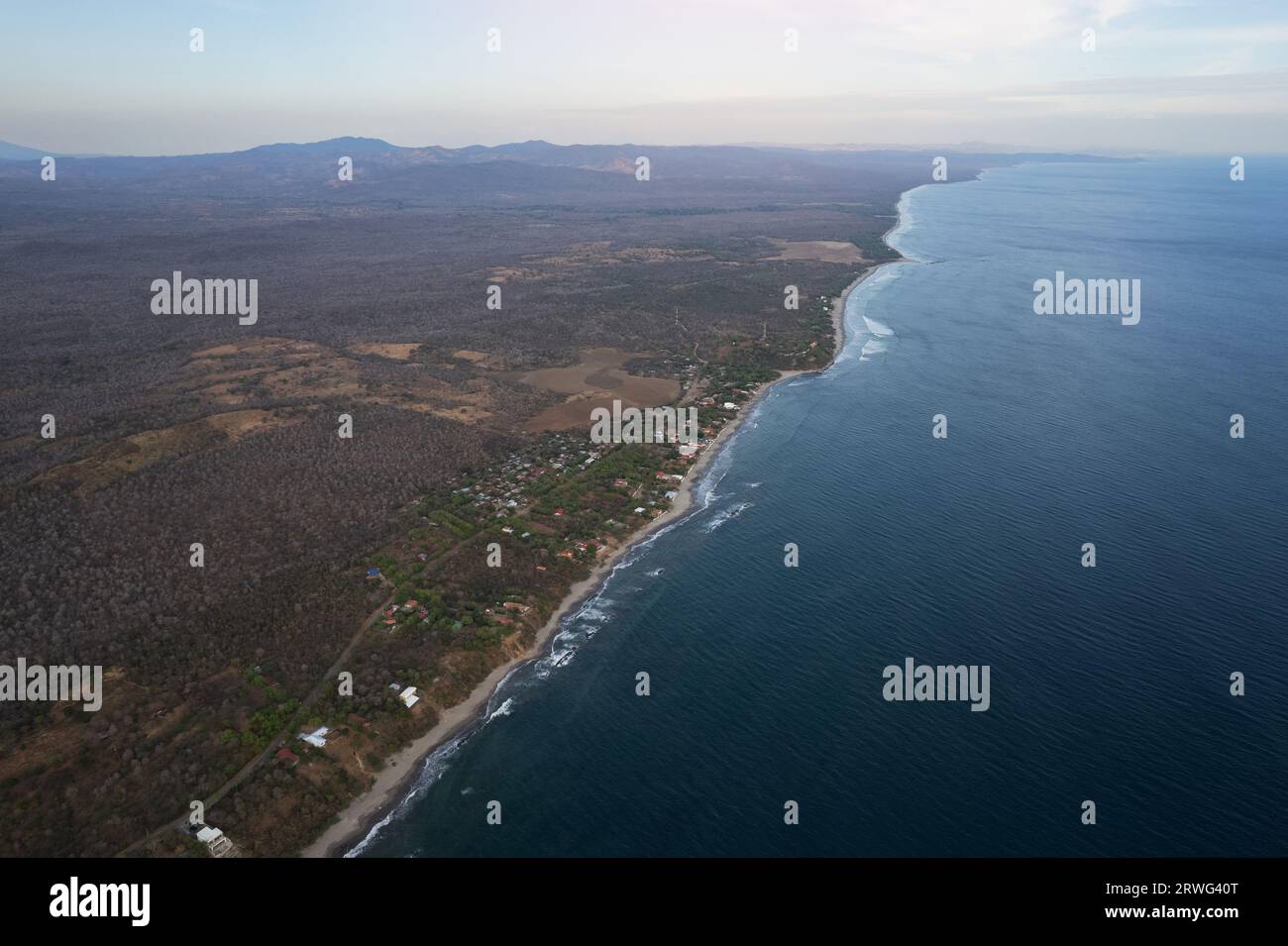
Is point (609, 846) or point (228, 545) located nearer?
point (609, 846)

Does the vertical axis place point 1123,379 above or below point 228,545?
above

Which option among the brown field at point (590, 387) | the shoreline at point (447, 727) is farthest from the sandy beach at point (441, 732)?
the brown field at point (590, 387)

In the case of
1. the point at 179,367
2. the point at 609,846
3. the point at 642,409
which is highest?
the point at 179,367

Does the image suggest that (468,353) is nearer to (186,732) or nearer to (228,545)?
(228,545)

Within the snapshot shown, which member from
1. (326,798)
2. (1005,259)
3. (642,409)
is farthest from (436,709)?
(1005,259)

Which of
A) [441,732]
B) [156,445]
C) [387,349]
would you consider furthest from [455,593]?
[387,349]

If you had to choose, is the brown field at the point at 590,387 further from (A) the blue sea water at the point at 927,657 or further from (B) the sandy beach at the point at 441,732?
(B) the sandy beach at the point at 441,732

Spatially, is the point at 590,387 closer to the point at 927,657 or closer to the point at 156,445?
the point at 156,445
